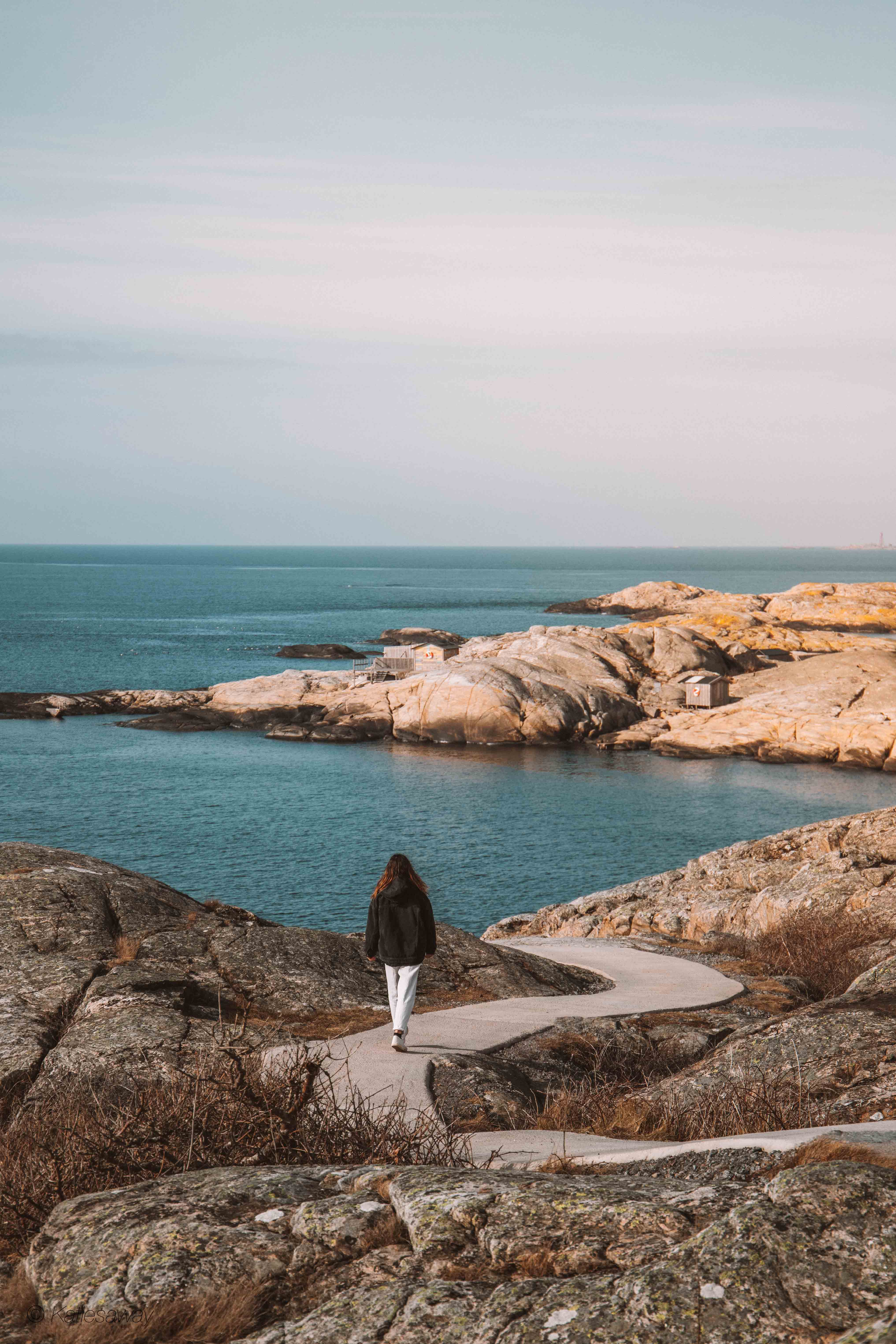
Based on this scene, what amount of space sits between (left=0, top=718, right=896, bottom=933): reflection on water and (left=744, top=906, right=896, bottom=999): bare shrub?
17.7 meters

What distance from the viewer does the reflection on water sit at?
39062mm

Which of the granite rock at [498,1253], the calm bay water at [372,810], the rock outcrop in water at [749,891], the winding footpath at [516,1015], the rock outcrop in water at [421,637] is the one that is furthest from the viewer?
the rock outcrop in water at [421,637]

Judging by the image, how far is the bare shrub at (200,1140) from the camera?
6.14 metres

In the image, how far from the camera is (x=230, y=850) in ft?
140

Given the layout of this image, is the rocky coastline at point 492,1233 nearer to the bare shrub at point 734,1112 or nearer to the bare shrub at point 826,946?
the bare shrub at point 734,1112

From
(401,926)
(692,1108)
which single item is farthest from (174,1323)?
(401,926)

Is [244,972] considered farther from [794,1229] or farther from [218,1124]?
[794,1229]

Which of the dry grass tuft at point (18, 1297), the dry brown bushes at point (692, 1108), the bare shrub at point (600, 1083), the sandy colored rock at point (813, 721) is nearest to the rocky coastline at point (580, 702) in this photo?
the sandy colored rock at point (813, 721)

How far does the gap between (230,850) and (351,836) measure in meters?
5.42

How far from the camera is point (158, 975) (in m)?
12.7

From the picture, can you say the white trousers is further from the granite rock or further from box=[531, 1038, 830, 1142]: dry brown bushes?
the granite rock

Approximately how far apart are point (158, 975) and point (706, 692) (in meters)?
61.4

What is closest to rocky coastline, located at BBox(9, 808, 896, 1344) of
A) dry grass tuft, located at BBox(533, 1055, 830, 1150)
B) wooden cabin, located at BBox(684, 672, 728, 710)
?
dry grass tuft, located at BBox(533, 1055, 830, 1150)

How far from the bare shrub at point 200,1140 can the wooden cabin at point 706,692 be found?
6501 centimetres
